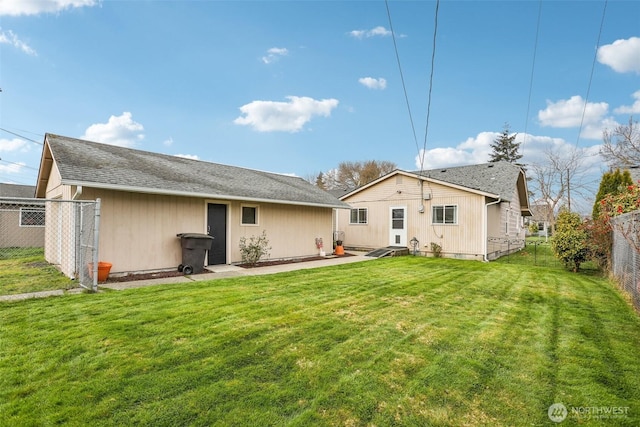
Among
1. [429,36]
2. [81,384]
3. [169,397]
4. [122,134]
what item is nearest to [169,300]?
[81,384]

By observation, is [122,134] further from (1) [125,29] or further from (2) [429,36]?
(2) [429,36]

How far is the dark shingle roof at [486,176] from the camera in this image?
13633 millimetres

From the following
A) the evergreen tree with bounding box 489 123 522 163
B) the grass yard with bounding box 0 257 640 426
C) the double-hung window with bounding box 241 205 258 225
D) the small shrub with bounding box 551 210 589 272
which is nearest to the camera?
the grass yard with bounding box 0 257 640 426

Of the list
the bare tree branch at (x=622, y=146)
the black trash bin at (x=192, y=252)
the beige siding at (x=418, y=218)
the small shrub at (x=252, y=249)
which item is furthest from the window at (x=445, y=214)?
the bare tree branch at (x=622, y=146)

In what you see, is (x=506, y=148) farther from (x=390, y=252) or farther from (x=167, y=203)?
(x=167, y=203)

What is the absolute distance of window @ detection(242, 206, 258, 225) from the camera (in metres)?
10.1

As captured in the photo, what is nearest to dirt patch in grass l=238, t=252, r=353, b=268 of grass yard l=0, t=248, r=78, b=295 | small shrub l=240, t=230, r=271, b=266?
small shrub l=240, t=230, r=271, b=266

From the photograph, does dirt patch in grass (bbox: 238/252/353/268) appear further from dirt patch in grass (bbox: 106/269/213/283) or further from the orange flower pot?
the orange flower pot

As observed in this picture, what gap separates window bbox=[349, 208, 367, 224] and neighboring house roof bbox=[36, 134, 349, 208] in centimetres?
278

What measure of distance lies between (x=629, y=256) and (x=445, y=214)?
23.0 feet

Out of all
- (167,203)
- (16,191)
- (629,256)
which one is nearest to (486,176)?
(629,256)

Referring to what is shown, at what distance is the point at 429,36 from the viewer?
28.7 feet

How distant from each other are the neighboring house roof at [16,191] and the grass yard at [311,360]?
22.9 m

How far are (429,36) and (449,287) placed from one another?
23.1 ft
